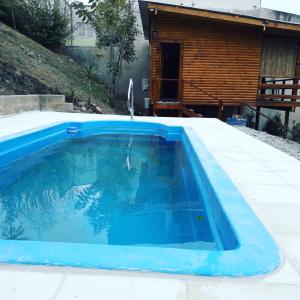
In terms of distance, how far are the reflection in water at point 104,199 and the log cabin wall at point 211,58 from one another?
5.39 m

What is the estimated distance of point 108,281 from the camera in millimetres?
1363

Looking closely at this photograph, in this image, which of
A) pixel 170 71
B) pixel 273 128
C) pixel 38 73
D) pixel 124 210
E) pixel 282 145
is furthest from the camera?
pixel 170 71

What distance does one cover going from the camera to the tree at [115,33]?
1253cm

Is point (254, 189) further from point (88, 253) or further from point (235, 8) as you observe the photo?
point (235, 8)

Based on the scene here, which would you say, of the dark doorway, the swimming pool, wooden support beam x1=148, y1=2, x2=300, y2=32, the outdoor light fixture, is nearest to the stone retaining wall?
the swimming pool

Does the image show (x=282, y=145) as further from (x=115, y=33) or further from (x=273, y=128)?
(x=115, y=33)

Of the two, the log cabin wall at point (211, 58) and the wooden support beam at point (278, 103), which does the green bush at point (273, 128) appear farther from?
the log cabin wall at point (211, 58)

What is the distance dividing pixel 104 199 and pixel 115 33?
10.9 metres

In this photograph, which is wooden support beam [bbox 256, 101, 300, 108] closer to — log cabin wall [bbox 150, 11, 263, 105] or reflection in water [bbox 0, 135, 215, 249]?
log cabin wall [bbox 150, 11, 263, 105]

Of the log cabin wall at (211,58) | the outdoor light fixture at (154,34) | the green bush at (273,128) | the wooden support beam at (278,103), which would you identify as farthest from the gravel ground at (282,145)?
the green bush at (273,128)

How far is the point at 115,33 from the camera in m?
12.9

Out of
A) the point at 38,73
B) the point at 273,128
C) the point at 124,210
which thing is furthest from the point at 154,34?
the point at 124,210

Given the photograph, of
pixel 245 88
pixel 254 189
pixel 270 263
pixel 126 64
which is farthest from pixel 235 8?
pixel 270 263

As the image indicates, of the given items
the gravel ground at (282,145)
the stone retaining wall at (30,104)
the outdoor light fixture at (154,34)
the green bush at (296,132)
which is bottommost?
the green bush at (296,132)
